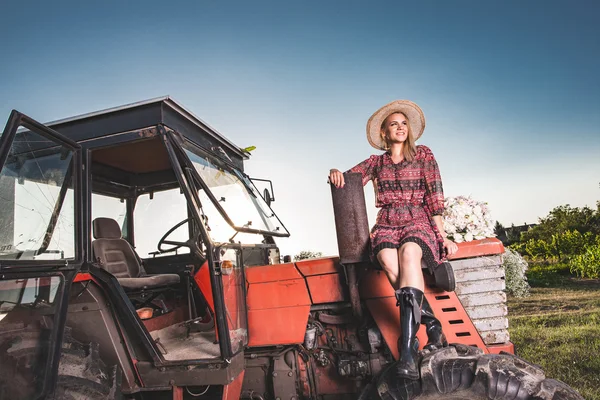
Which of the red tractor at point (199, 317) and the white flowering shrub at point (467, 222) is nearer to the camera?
the red tractor at point (199, 317)

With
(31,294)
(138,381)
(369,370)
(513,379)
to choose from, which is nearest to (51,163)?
(31,294)

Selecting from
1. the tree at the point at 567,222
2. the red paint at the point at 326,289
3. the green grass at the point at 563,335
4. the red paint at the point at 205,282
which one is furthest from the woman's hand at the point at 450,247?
the tree at the point at 567,222

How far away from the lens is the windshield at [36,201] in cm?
210

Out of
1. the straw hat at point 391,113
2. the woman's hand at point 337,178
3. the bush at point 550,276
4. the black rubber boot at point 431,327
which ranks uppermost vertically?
the straw hat at point 391,113

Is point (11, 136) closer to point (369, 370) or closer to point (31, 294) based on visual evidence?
point (31, 294)

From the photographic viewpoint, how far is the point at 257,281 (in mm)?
2811

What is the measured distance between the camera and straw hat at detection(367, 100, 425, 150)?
2754 millimetres

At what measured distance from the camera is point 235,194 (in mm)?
3244

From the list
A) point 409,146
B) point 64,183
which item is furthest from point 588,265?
point 64,183

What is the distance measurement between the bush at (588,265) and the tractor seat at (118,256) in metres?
12.7

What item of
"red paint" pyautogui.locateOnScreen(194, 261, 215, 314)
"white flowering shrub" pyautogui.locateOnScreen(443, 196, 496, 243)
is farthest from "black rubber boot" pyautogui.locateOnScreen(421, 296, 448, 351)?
"red paint" pyautogui.locateOnScreen(194, 261, 215, 314)

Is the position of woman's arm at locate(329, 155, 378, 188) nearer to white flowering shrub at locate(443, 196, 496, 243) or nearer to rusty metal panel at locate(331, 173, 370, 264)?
rusty metal panel at locate(331, 173, 370, 264)

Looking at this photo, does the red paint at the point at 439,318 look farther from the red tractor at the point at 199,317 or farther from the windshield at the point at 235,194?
the windshield at the point at 235,194

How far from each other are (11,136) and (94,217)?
1.74 meters
